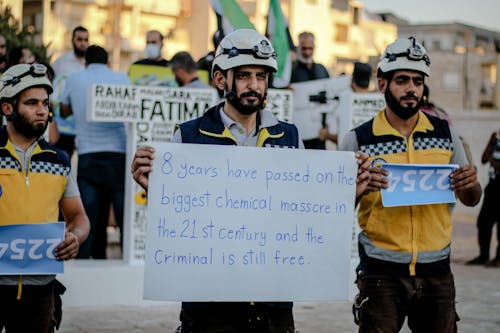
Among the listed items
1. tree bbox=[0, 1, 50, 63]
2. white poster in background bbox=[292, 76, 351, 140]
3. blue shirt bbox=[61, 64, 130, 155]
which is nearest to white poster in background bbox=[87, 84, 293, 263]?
blue shirt bbox=[61, 64, 130, 155]

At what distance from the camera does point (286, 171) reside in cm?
482

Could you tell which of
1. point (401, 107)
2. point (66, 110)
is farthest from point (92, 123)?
point (401, 107)

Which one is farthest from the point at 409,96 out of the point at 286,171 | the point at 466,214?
the point at 466,214

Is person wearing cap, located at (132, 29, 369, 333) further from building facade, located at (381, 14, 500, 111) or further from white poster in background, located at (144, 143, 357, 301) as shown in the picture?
building facade, located at (381, 14, 500, 111)

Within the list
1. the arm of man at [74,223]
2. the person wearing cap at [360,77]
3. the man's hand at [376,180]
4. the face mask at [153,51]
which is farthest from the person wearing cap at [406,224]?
the face mask at [153,51]

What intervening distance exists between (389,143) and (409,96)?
271 millimetres

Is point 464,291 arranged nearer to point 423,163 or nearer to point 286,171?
point 423,163

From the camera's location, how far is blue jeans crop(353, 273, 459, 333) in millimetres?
5410

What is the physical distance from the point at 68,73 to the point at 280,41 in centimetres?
249

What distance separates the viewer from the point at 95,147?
33.6 feet

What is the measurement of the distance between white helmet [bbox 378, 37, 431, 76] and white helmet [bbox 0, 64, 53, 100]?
1.80 meters

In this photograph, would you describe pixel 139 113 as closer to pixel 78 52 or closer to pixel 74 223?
pixel 78 52

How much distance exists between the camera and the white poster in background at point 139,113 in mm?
9664

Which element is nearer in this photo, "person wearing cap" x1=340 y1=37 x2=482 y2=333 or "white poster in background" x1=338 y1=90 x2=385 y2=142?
"person wearing cap" x1=340 y1=37 x2=482 y2=333
